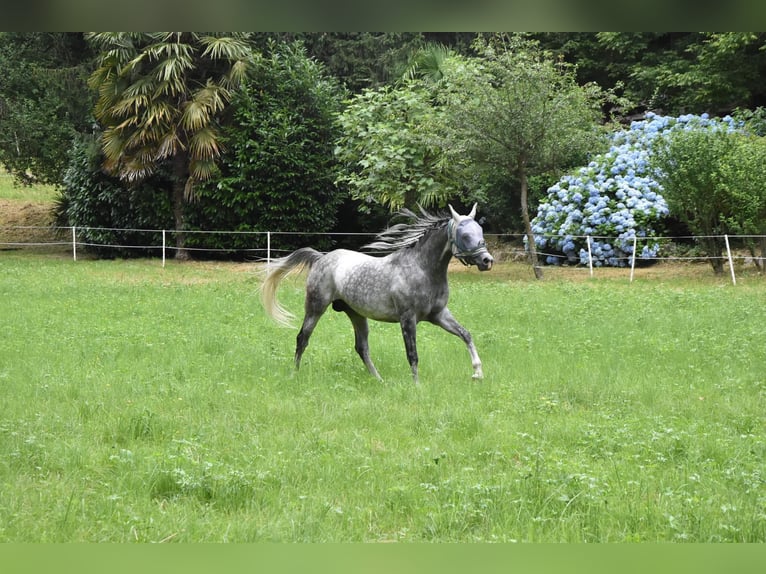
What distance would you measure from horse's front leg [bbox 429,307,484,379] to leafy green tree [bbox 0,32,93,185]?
76.5 ft

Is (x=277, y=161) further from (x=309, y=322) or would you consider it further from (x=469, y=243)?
(x=469, y=243)

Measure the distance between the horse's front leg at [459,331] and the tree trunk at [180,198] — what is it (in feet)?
60.5

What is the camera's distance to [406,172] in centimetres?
2388

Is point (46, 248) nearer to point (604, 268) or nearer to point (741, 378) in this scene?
point (604, 268)

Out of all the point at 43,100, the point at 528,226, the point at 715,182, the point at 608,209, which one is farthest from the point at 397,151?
the point at 43,100

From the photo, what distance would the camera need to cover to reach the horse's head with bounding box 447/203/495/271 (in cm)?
793

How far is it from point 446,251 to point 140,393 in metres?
3.44

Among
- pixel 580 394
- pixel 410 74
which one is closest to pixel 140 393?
pixel 580 394

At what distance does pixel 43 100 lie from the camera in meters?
29.4

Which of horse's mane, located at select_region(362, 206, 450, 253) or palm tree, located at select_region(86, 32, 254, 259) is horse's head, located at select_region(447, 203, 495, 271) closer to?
horse's mane, located at select_region(362, 206, 450, 253)

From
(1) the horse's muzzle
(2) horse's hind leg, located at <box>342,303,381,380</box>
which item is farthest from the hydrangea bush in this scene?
(1) the horse's muzzle

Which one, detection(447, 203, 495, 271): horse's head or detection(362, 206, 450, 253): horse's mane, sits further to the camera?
detection(362, 206, 450, 253): horse's mane

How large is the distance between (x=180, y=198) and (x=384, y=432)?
70.1 feet

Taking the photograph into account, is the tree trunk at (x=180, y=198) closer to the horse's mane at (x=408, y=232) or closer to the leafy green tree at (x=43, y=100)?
the leafy green tree at (x=43, y=100)
